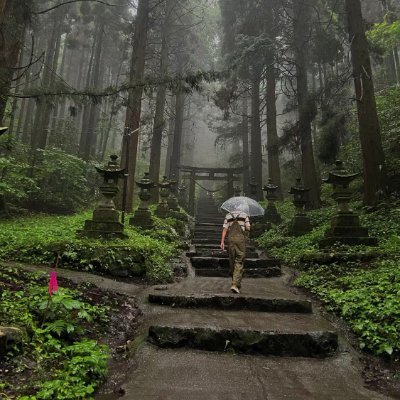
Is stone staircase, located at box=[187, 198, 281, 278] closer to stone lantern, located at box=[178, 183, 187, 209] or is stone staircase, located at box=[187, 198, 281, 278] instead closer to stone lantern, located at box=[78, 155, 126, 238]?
stone lantern, located at box=[78, 155, 126, 238]

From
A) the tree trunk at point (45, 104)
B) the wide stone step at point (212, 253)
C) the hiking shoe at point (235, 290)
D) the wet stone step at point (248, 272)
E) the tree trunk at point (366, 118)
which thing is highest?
the tree trunk at point (45, 104)

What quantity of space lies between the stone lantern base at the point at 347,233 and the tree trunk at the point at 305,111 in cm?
555

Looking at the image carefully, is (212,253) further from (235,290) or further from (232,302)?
(232,302)

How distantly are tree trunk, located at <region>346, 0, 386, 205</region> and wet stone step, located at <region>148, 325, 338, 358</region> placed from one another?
6.79 metres

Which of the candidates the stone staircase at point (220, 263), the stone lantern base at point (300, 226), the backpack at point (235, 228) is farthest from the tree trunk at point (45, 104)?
the backpack at point (235, 228)

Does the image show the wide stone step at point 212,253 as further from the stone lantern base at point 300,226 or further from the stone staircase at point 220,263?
the stone lantern base at point 300,226

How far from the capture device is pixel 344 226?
8.32 meters

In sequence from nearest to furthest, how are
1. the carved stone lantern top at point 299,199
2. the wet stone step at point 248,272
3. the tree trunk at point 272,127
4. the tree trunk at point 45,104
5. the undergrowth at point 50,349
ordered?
the undergrowth at point 50,349 < the wet stone step at point 248,272 < the carved stone lantern top at point 299,199 < the tree trunk at point 45,104 < the tree trunk at point 272,127

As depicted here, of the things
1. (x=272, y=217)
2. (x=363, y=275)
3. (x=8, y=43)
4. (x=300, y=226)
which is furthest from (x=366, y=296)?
(x=8, y=43)

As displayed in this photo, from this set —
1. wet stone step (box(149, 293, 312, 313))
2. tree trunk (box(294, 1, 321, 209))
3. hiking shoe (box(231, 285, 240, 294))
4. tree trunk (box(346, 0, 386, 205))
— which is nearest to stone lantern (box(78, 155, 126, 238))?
wet stone step (box(149, 293, 312, 313))

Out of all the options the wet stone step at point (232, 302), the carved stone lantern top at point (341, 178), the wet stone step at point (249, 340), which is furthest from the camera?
the carved stone lantern top at point (341, 178)

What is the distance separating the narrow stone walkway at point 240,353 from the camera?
3180 millimetres

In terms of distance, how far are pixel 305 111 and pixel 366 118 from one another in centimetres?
318

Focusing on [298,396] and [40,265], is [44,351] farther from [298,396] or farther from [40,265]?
[40,265]
